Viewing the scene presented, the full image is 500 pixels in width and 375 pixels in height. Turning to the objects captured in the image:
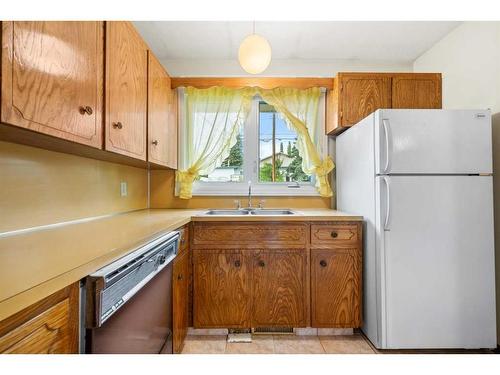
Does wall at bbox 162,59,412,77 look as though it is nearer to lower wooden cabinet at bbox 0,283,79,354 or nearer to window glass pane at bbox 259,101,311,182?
window glass pane at bbox 259,101,311,182

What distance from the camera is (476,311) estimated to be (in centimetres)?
173

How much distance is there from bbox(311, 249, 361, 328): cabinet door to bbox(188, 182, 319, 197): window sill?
0.82 metres

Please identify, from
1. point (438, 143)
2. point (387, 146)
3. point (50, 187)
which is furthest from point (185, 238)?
point (438, 143)

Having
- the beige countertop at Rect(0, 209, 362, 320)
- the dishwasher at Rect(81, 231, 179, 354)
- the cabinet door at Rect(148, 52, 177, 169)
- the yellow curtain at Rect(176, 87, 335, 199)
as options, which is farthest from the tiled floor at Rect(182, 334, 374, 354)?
the cabinet door at Rect(148, 52, 177, 169)

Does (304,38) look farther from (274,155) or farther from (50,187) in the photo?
(50,187)

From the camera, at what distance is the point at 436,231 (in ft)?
5.69

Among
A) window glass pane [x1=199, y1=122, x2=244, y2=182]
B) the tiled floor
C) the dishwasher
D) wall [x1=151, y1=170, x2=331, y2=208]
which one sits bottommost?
the tiled floor

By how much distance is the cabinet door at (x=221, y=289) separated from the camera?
196 cm

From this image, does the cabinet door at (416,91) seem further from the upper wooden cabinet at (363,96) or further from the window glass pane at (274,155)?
the window glass pane at (274,155)

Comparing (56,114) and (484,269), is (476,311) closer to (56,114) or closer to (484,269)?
(484,269)

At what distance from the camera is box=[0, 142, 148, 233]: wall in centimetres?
119

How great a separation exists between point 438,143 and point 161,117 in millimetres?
1940

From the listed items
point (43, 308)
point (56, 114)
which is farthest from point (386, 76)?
point (43, 308)
